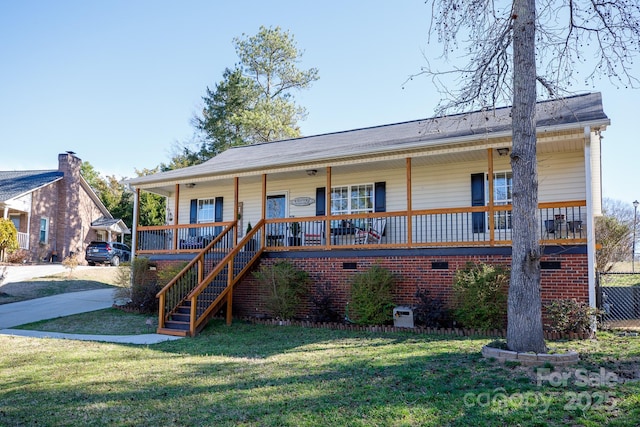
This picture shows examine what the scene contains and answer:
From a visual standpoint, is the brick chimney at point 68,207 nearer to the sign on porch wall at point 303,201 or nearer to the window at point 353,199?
the sign on porch wall at point 303,201

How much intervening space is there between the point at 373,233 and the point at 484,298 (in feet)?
12.4

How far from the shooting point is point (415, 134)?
13062 millimetres

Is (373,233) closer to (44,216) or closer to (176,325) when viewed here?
(176,325)

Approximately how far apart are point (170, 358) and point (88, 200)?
27.2 metres

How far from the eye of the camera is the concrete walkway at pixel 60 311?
33.3 feet

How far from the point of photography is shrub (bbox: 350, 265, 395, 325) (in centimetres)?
1038

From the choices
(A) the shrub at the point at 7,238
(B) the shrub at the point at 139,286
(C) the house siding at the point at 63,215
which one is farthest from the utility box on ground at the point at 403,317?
(C) the house siding at the point at 63,215

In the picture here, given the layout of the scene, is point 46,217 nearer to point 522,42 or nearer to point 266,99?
point 266,99

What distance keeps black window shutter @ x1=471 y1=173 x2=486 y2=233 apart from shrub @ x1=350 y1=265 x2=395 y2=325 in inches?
119

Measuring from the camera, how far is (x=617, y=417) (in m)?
4.50

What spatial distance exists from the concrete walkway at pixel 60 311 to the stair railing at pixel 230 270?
80cm

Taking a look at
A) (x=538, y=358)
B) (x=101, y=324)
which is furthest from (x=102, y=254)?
(x=538, y=358)

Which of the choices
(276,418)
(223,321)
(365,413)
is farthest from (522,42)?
(223,321)

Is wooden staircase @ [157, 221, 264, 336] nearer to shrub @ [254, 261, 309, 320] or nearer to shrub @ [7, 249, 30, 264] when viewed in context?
shrub @ [254, 261, 309, 320]
